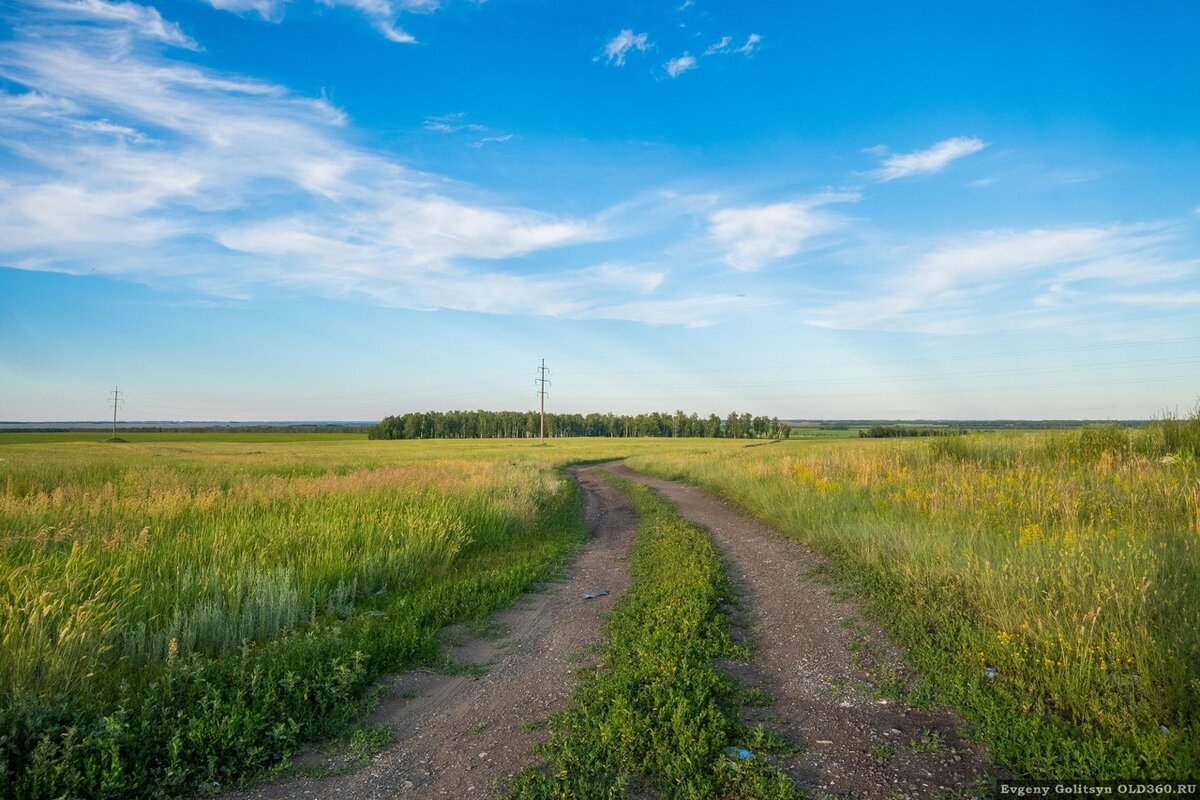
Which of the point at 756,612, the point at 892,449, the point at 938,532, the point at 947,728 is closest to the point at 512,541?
the point at 756,612

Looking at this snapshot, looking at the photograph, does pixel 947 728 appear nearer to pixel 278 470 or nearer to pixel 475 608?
pixel 475 608

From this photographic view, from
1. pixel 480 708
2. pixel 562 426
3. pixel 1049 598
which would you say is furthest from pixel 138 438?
pixel 1049 598

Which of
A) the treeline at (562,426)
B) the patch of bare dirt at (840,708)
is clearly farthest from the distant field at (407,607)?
the treeline at (562,426)

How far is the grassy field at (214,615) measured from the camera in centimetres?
399

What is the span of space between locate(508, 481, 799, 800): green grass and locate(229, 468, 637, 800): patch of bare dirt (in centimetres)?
27

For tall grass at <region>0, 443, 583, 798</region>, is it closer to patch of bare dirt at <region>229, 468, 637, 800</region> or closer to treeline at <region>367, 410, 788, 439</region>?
patch of bare dirt at <region>229, 468, 637, 800</region>

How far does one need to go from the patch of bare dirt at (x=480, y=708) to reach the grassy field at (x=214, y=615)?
15.5 inches

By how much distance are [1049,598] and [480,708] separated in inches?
208

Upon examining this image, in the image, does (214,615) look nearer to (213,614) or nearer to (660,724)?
(213,614)

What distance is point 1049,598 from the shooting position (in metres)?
5.40

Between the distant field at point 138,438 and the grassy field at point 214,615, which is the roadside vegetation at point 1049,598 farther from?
the distant field at point 138,438

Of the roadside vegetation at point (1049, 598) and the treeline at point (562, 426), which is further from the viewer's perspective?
the treeline at point (562, 426)

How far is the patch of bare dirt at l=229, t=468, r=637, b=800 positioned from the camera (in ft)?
12.6

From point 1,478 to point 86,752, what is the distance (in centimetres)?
2114
